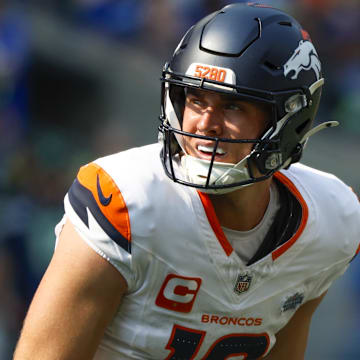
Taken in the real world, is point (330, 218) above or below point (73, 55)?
above

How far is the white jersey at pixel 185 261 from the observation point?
2.08 meters

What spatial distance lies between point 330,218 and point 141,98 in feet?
13.9

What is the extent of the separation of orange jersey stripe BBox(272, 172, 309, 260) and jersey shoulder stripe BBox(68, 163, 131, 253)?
50cm

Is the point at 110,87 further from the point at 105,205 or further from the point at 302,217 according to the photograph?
the point at 105,205

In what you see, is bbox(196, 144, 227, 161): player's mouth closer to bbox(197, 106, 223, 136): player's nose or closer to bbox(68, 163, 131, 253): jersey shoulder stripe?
bbox(197, 106, 223, 136): player's nose

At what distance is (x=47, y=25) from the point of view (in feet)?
21.3

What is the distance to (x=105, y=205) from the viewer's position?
2.08 m

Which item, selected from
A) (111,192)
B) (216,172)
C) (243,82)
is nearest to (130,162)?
(111,192)

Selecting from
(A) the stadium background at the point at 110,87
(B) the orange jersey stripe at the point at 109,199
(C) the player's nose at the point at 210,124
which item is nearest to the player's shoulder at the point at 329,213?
(C) the player's nose at the point at 210,124

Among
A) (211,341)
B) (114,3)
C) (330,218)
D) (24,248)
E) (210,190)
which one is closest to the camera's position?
(210,190)

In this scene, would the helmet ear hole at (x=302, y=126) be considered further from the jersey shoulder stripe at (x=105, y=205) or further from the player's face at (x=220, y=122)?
the jersey shoulder stripe at (x=105, y=205)

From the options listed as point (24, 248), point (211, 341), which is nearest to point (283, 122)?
point (211, 341)

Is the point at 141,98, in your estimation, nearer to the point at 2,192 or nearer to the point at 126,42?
the point at 126,42

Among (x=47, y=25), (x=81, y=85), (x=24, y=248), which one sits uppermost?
(x=47, y=25)
